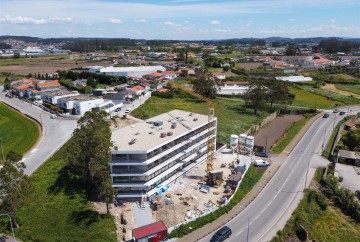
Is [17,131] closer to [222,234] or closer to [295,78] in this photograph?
[222,234]

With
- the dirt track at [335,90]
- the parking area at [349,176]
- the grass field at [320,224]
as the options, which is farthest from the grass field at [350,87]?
the grass field at [320,224]

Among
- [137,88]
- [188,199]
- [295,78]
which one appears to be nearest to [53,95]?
[137,88]

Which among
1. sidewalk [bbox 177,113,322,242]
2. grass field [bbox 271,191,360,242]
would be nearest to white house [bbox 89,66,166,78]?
sidewalk [bbox 177,113,322,242]

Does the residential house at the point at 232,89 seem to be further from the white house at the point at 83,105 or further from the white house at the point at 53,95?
the white house at the point at 53,95

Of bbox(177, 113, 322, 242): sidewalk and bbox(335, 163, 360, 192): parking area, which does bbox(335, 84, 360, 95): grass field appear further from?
bbox(335, 163, 360, 192): parking area

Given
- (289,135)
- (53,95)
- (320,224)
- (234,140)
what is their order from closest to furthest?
(320,224), (234,140), (289,135), (53,95)

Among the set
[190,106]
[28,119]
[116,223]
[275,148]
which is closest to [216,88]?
[190,106]
